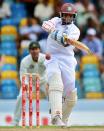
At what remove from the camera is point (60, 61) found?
32.8 feet

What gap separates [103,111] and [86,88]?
0.71 m

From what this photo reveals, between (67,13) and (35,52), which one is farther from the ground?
(67,13)

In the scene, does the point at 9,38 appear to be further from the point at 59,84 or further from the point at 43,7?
the point at 59,84

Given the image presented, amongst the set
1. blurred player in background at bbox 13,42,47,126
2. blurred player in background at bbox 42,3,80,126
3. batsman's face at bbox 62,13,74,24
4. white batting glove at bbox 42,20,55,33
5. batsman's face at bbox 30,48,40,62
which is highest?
batsman's face at bbox 62,13,74,24

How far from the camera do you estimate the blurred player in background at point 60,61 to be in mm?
9695

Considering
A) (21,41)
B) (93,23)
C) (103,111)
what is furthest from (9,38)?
(103,111)

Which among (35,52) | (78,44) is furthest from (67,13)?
(35,52)

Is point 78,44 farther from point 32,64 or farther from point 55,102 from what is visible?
point 32,64

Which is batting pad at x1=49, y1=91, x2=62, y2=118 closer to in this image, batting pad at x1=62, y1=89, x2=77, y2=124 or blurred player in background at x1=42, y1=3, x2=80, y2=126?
blurred player in background at x1=42, y1=3, x2=80, y2=126

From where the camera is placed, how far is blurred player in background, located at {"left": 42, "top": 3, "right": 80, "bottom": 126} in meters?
9.70

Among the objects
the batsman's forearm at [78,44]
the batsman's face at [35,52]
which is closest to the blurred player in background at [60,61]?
the batsman's forearm at [78,44]

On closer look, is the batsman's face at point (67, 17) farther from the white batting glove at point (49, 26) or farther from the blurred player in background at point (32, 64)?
the blurred player in background at point (32, 64)

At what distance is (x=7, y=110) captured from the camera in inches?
568

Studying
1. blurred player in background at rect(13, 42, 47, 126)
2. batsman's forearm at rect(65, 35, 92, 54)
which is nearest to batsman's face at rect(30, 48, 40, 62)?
blurred player in background at rect(13, 42, 47, 126)
